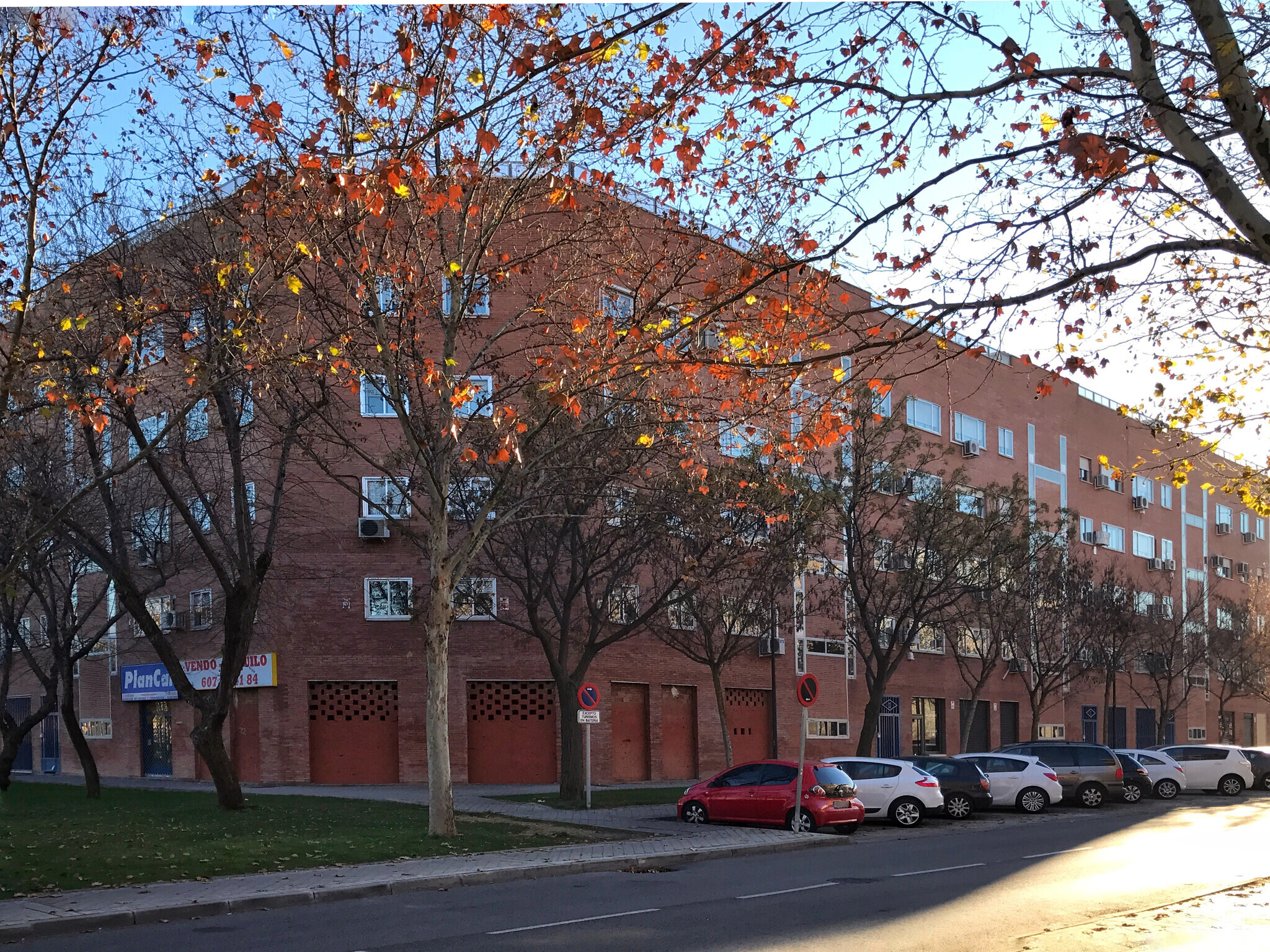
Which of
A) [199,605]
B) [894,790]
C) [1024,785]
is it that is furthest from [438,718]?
[199,605]

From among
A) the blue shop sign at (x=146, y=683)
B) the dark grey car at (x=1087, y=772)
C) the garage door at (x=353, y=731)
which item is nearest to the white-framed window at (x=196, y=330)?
the garage door at (x=353, y=731)

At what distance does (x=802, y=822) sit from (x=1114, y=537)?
46793mm

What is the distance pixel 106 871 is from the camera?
1427cm

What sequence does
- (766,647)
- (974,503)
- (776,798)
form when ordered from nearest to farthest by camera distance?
(776,798), (974,503), (766,647)

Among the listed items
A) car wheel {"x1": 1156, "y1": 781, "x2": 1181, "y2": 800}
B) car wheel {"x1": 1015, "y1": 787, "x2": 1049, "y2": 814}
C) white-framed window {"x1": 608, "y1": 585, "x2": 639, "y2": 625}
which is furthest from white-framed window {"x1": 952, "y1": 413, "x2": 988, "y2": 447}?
car wheel {"x1": 1015, "y1": 787, "x2": 1049, "y2": 814}

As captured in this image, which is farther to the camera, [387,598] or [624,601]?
[387,598]

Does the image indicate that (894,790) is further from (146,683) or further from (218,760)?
(146,683)

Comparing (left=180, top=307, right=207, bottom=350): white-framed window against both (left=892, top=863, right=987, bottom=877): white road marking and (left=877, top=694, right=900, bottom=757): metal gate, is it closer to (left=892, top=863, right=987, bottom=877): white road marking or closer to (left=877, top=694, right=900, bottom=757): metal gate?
(left=892, top=863, right=987, bottom=877): white road marking

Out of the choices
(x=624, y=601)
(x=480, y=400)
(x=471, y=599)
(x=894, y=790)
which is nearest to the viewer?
(x=894, y=790)

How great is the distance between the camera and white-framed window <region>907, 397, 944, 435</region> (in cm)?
4781

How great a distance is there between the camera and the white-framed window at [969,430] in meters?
50.8

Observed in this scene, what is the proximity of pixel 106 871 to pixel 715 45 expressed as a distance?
11219mm

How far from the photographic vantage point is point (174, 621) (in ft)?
126

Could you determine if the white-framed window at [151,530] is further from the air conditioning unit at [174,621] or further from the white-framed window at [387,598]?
the air conditioning unit at [174,621]
